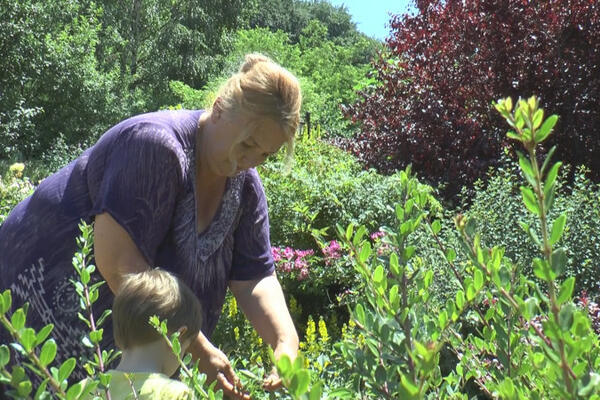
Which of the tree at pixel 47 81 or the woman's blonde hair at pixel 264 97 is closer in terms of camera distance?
the woman's blonde hair at pixel 264 97

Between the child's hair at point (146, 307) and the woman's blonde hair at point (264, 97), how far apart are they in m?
0.49

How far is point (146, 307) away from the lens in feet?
6.24

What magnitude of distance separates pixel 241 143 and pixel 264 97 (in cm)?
14

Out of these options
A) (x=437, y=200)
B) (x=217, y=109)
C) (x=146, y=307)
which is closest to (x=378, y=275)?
(x=146, y=307)

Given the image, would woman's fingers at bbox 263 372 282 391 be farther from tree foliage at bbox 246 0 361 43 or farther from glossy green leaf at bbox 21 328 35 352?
tree foliage at bbox 246 0 361 43

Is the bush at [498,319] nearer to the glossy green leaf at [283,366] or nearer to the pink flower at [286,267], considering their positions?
the glossy green leaf at [283,366]

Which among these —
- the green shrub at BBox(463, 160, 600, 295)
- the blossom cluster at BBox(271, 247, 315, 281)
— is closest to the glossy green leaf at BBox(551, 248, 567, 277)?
the green shrub at BBox(463, 160, 600, 295)

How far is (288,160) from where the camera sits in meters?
2.62

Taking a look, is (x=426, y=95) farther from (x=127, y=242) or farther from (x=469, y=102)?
(x=127, y=242)

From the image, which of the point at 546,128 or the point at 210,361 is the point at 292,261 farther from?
the point at 546,128

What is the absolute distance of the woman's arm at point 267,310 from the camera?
237 cm

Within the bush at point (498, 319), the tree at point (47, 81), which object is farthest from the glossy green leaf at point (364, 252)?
the tree at point (47, 81)

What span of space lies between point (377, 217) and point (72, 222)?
365 cm

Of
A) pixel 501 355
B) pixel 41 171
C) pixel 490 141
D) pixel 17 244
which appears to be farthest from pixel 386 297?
pixel 41 171
